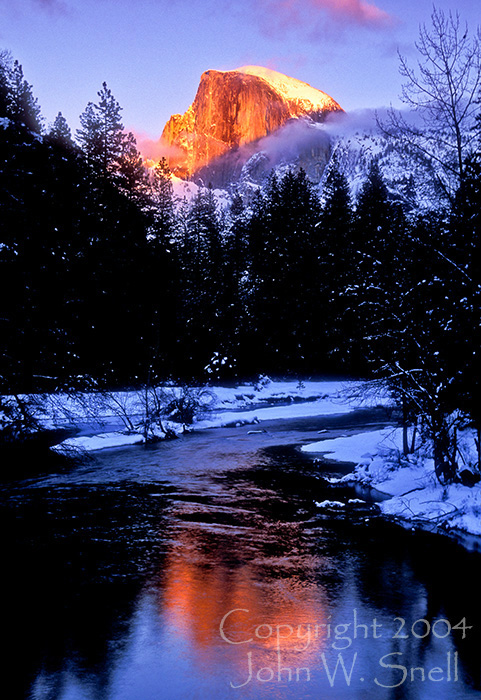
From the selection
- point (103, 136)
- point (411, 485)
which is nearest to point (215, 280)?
point (103, 136)

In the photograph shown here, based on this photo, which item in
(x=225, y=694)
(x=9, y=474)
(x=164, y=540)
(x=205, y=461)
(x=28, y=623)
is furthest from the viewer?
(x=205, y=461)

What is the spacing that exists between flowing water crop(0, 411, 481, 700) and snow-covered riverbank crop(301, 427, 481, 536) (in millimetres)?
762

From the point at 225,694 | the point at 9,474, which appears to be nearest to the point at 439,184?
the point at 225,694

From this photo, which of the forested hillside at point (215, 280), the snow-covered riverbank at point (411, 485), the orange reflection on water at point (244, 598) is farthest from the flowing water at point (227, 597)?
the forested hillside at point (215, 280)

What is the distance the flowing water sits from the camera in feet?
27.0

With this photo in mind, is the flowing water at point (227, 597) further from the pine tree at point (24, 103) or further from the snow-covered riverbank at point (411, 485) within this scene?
the pine tree at point (24, 103)

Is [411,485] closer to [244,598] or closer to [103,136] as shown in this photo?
[244,598]

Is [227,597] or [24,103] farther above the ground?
[24,103]

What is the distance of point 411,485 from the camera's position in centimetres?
1797

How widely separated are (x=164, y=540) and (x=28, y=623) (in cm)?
449

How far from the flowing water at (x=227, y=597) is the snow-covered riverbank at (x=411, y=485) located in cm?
76

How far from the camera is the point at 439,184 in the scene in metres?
13.3

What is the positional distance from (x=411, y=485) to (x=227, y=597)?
8.85 meters

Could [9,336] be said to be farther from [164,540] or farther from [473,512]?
[473,512]
